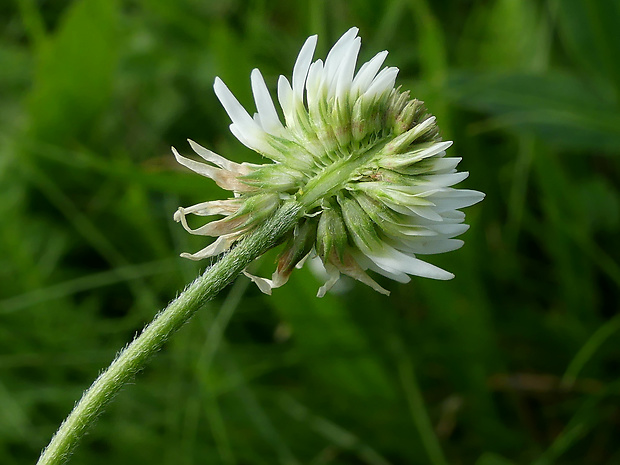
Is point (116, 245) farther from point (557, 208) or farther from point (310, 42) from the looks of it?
point (310, 42)

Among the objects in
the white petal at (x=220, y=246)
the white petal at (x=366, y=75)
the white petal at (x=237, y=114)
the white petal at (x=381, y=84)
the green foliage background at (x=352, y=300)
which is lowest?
the green foliage background at (x=352, y=300)

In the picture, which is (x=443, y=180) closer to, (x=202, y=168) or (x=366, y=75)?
(x=366, y=75)

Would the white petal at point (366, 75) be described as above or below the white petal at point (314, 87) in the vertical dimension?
below

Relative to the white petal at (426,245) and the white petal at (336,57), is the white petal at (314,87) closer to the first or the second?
the white petal at (336,57)

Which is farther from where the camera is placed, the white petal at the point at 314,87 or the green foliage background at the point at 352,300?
the green foliage background at the point at 352,300

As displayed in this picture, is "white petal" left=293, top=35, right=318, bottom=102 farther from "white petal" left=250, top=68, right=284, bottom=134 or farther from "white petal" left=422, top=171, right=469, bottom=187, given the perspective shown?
"white petal" left=422, top=171, right=469, bottom=187

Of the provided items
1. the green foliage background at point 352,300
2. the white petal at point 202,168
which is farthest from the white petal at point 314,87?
the green foliage background at point 352,300

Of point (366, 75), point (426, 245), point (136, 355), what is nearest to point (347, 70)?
point (366, 75)
